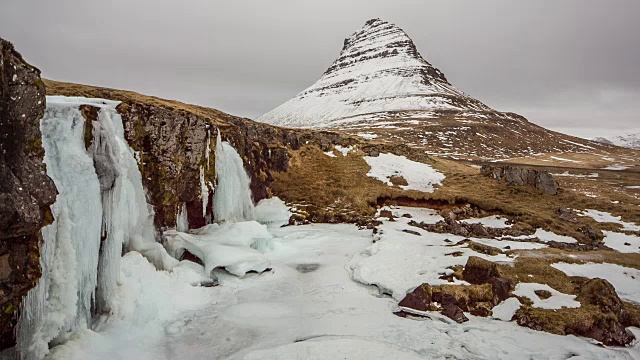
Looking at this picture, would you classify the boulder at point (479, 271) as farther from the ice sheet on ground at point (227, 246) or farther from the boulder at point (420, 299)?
the ice sheet on ground at point (227, 246)

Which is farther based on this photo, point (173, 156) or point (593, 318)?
point (173, 156)

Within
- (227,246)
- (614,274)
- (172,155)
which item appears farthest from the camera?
(172,155)

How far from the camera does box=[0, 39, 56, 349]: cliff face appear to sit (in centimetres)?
1062

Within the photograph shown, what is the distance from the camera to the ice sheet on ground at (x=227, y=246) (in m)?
21.0

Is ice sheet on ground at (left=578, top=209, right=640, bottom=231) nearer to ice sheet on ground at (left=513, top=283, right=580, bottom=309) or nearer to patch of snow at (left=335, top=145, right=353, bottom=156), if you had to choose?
ice sheet on ground at (left=513, top=283, right=580, bottom=309)

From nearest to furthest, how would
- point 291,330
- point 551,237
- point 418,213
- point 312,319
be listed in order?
point 291,330 < point 312,319 < point 551,237 < point 418,213

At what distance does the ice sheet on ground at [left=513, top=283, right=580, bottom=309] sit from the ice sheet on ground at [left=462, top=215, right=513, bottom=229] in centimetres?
1653

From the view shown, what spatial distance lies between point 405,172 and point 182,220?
100ft

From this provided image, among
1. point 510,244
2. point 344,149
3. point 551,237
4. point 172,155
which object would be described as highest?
point 344,149

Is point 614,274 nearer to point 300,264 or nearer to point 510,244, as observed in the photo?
point 510,244

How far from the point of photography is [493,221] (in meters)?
36.2

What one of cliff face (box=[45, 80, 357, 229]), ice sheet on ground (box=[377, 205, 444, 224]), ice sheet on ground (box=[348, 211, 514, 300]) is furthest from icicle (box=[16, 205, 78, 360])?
ice sheet on ground (box=[377, 205, 444, 224])

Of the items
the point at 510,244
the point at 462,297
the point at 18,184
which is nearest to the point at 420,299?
the point at 462,297

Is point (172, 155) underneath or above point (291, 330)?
above
